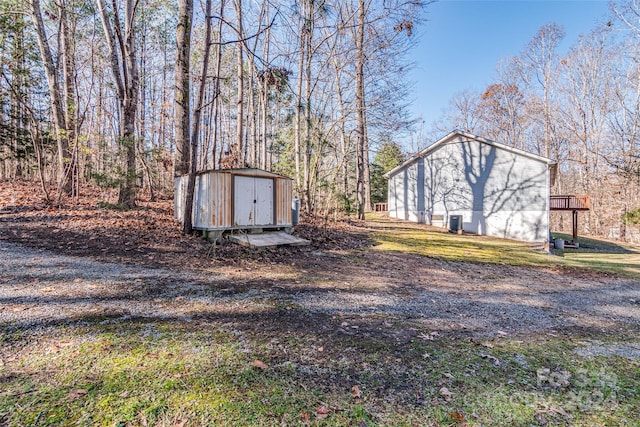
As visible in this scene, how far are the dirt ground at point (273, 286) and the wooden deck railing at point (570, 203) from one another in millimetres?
10662

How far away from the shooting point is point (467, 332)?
3.40 m

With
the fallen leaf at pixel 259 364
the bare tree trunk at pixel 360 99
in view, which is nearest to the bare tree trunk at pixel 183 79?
the bare tree trunk at pixel 360 99

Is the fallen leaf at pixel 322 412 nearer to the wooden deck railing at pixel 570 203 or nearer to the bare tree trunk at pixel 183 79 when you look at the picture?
the bare tree trunk at pixel 183 79

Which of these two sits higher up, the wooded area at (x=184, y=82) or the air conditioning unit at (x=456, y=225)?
the wooded area at (x=184, y=82)

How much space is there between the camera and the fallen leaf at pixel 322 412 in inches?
74.0

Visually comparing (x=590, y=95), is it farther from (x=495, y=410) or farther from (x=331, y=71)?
(x=495, y=410)

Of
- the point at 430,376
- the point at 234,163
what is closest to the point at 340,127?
the point at 234,163

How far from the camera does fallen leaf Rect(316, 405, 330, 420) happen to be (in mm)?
1881

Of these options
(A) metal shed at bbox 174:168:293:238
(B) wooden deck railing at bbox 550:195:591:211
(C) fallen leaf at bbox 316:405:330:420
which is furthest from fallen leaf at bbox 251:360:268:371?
(B) wooden deck railing at bbox 550:195:591:211

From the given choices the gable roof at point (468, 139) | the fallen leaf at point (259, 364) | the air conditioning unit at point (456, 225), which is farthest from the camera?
the air conditioning unit at point (456, 225)

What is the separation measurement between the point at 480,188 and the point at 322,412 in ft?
53.3

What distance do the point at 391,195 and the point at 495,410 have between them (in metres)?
19.0

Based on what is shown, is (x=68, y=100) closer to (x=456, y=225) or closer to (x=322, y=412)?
(x=322, y=412)

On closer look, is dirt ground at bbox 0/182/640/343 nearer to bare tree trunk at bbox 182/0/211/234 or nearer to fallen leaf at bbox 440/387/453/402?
fallen leaf at bbox 440/387/453/402
